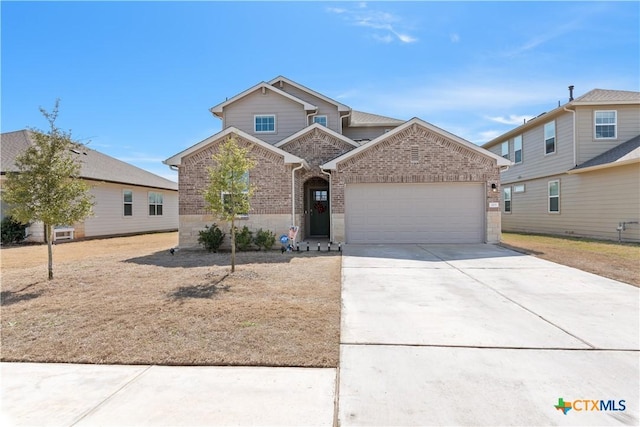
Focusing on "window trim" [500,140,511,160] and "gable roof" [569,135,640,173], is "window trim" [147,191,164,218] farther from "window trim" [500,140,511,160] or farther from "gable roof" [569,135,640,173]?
"gable roof" [569,135,640,173]

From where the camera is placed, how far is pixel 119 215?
2044 centimetres

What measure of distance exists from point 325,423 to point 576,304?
17.6 feet

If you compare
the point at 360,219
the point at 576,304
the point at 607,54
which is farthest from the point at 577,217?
the point at 576,304

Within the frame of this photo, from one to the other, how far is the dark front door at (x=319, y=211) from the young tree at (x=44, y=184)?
1024cm

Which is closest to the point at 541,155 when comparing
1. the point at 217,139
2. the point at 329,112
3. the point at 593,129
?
the point at 593,129

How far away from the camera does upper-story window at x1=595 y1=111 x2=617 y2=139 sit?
16316mm

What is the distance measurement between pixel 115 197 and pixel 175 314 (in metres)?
17.8

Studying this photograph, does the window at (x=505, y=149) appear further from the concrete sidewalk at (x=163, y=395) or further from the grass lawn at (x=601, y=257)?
the concrete sidewalk at (x=163, y=395)

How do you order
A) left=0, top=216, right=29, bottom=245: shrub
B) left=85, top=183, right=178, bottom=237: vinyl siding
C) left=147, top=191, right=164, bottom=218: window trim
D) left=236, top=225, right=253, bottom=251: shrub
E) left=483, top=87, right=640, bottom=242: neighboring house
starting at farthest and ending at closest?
left=147, top=191, right=164, bottom=218: window trim
left=85, top=183, right=178, bottom=237: vinyl siding
left=0, top=216, right=29, bottom=245: shrub
left=483, top=87, right=640, bottom=242: neighboring house
left=236, top=225, right=253, bottom=251: shrub

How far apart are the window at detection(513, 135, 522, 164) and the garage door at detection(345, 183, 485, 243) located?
1047cm

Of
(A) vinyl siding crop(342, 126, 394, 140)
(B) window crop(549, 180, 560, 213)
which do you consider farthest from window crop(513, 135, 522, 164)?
(A) vinyl siding crop(342, 126, 394, 140)

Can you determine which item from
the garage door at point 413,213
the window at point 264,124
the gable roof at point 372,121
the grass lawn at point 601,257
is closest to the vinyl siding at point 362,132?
the gable roof at point 372,121

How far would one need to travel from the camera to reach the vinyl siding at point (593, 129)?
1616 centimetres

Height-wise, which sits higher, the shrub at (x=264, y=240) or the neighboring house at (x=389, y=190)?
the neighboring house at (x=389, y=190)
